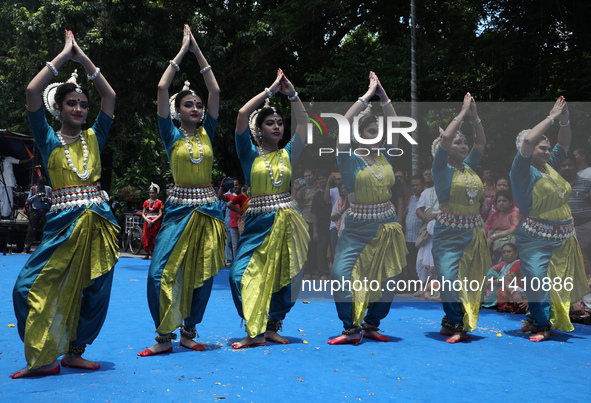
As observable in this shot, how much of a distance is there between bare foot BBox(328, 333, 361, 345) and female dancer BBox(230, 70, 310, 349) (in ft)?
1.37

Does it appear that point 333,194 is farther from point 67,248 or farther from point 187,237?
point 67,248

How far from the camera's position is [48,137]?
4406 mm

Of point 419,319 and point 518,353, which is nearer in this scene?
point 518,353

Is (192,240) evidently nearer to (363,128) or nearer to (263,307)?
(263,307)

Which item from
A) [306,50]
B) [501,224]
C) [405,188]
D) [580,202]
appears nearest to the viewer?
[580,202]

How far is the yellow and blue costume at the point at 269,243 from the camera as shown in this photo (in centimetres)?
536

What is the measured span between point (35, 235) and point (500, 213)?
10472 millimetres

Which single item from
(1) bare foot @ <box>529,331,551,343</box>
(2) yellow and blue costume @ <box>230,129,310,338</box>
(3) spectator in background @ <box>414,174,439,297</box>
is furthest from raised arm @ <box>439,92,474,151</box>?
(3) spectator in background @ <box>414,174,439,297</box>

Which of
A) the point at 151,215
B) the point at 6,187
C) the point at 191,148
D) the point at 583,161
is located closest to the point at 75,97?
the point at 191,148

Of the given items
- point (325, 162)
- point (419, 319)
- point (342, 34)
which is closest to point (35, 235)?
point (325, 162)

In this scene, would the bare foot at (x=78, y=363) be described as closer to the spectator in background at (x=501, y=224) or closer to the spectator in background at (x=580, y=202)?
the spectator in background at (x=501, y=224)

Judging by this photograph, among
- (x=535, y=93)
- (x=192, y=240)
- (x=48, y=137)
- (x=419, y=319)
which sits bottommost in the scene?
(x=419, y=319)

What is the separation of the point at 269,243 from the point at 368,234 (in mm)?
894

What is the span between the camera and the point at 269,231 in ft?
17.8
